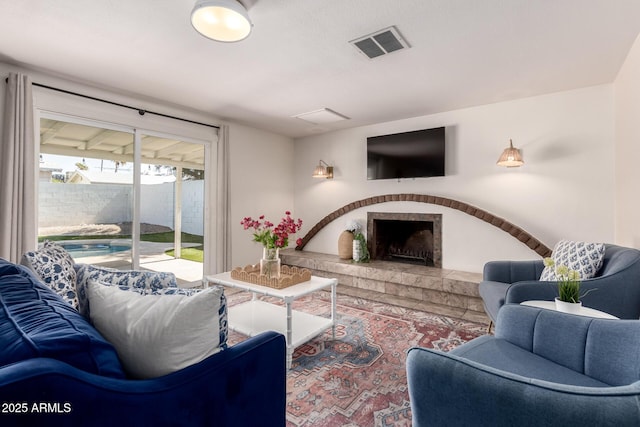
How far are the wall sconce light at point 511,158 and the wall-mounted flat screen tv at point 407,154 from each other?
Answer: 2.37ft

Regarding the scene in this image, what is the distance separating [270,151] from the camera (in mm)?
4977

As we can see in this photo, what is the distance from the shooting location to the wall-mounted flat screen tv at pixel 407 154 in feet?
12.5

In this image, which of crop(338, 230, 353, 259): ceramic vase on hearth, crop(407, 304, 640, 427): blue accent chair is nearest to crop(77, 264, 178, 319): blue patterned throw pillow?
crop(407, 304, 640, 427): blue accent chair

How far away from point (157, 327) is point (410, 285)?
3061 mm

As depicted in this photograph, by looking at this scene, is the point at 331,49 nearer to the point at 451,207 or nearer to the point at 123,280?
the point at 123,280

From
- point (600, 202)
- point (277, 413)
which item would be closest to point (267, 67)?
point (277, 413)

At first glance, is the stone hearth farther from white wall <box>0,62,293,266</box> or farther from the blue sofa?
the blue sofa

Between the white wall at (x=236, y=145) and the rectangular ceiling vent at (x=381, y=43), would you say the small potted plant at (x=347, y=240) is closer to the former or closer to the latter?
the white wall at (x=236, y=145)

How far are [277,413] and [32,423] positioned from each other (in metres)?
0.75

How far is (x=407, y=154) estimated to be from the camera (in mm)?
4047

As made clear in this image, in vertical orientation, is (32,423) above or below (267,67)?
below

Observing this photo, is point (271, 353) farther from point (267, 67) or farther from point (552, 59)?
point (552, 59)

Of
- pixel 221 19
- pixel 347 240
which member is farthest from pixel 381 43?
pixel 347 240

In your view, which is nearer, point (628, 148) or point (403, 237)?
point (628, 148)
